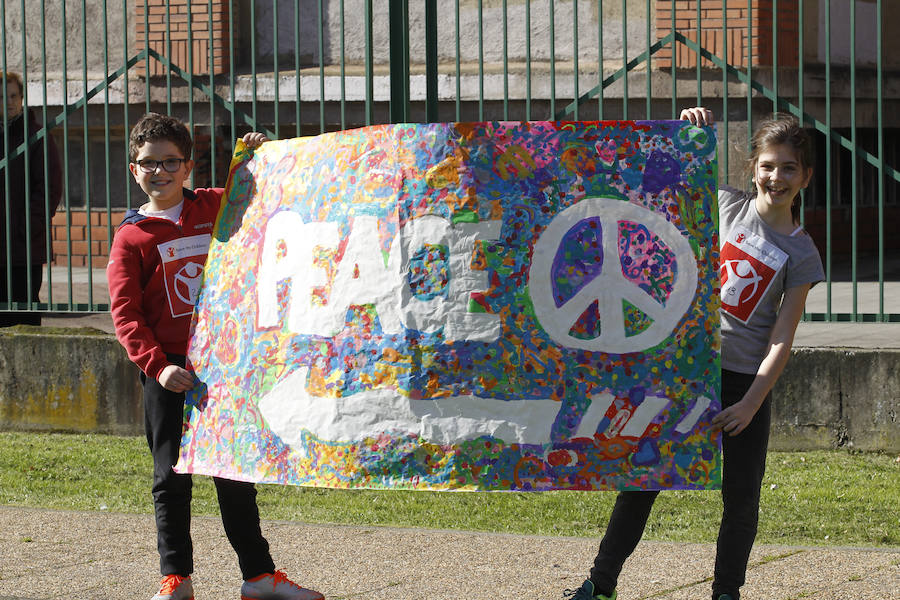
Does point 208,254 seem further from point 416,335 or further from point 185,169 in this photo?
point 416,335

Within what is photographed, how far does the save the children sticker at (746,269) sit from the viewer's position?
4250 millimetres

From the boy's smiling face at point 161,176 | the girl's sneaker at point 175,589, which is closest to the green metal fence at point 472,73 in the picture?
the boy's smiling face at point 161,176

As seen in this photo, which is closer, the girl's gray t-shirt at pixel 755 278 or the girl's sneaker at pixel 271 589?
the girl's gray t-shirt at pixel 755 278

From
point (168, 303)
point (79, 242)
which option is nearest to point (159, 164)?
point (168, 303)

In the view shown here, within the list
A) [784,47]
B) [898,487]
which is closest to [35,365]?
[898,487]

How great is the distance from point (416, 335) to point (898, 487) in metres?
3.59

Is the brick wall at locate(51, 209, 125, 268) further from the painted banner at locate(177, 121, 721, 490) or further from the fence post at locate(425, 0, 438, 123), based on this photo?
the painted banner at locate(177, 121, 721, 490)

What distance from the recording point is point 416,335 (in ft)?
13.3

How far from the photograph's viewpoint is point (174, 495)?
464 cm

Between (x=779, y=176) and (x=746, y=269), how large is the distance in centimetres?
28

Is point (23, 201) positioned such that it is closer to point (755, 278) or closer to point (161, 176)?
point (161, 176)

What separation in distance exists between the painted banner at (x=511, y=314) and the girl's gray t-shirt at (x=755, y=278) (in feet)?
0.58

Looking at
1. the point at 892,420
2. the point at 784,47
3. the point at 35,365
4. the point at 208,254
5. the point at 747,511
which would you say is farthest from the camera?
the point at 784,47

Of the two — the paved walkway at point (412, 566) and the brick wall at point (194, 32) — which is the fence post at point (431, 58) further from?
the brick wall at point (194, 32)
